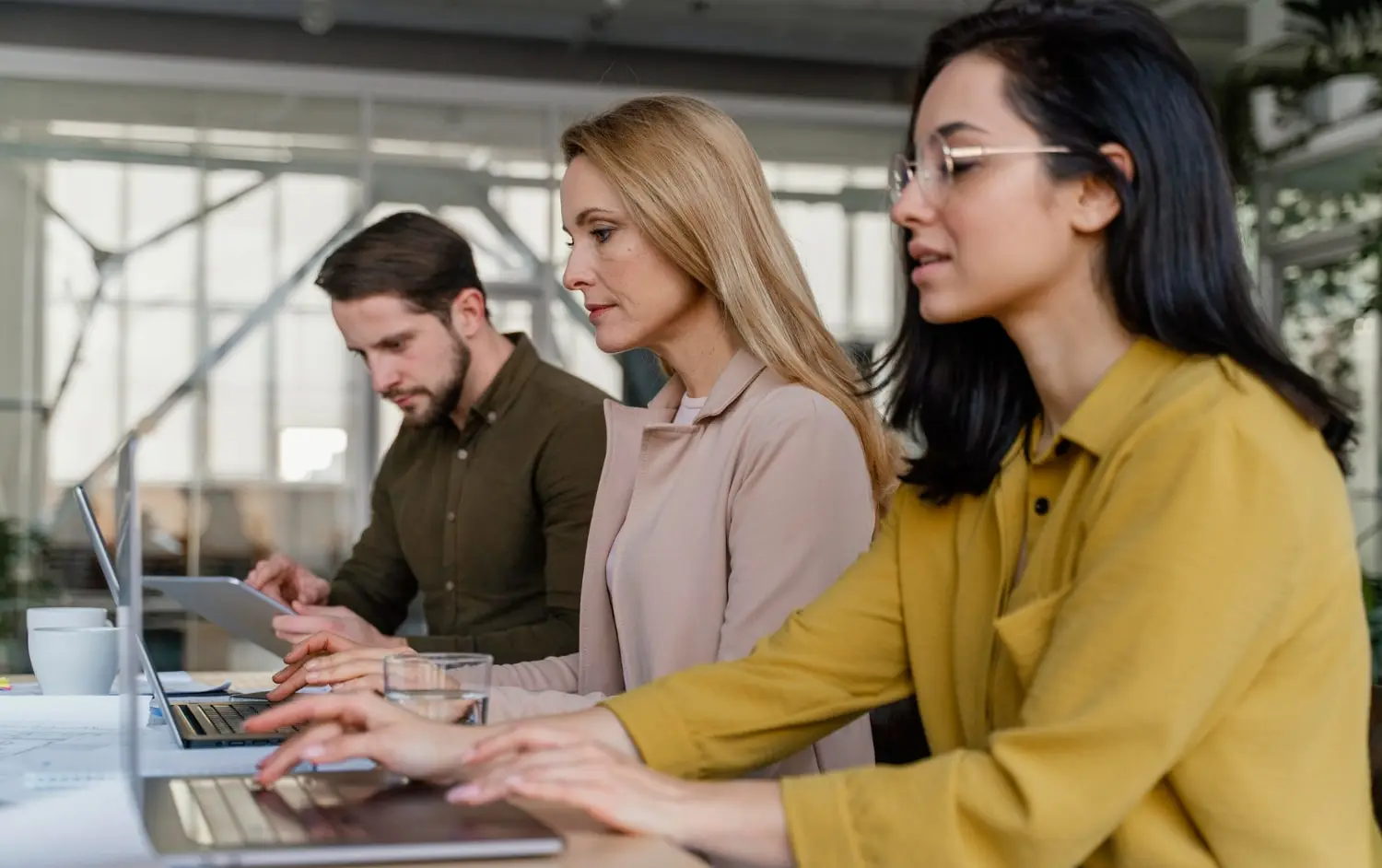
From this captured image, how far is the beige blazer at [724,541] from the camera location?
1.87 m

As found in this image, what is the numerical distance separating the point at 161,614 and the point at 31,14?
3273 millimetres

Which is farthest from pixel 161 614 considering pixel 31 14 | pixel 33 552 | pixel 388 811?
A: pixel 388 811

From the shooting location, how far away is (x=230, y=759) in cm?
156

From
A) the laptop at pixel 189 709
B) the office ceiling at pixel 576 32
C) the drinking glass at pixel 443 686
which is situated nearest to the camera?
the drinking glass at pixel 443 686

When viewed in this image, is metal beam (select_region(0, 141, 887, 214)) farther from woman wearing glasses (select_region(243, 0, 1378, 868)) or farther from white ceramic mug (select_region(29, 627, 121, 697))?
woman wearing glasses (select_region(243, 0, 1378, 868))

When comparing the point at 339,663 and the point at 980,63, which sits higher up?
the point at 980,63

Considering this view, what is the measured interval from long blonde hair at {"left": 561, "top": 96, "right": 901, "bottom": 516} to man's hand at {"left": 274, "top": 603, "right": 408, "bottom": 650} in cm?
69

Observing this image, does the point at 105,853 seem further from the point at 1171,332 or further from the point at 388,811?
the point at 1171,332

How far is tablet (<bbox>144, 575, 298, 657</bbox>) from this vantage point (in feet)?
8.21

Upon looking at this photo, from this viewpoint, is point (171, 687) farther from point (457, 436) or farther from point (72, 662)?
point (457, 436)

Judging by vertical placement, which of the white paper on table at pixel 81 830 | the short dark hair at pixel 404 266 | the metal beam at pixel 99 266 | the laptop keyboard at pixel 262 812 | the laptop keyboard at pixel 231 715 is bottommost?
the laptop keyboard at pixel 231 715

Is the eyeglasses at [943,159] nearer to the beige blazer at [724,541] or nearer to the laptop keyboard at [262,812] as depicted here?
the beige blazer at [724,541]

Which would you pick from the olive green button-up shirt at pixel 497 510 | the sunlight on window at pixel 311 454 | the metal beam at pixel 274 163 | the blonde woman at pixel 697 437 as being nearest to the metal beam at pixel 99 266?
the metal beam at pixel 274 163

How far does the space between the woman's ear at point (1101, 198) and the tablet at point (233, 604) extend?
1.50 metres
